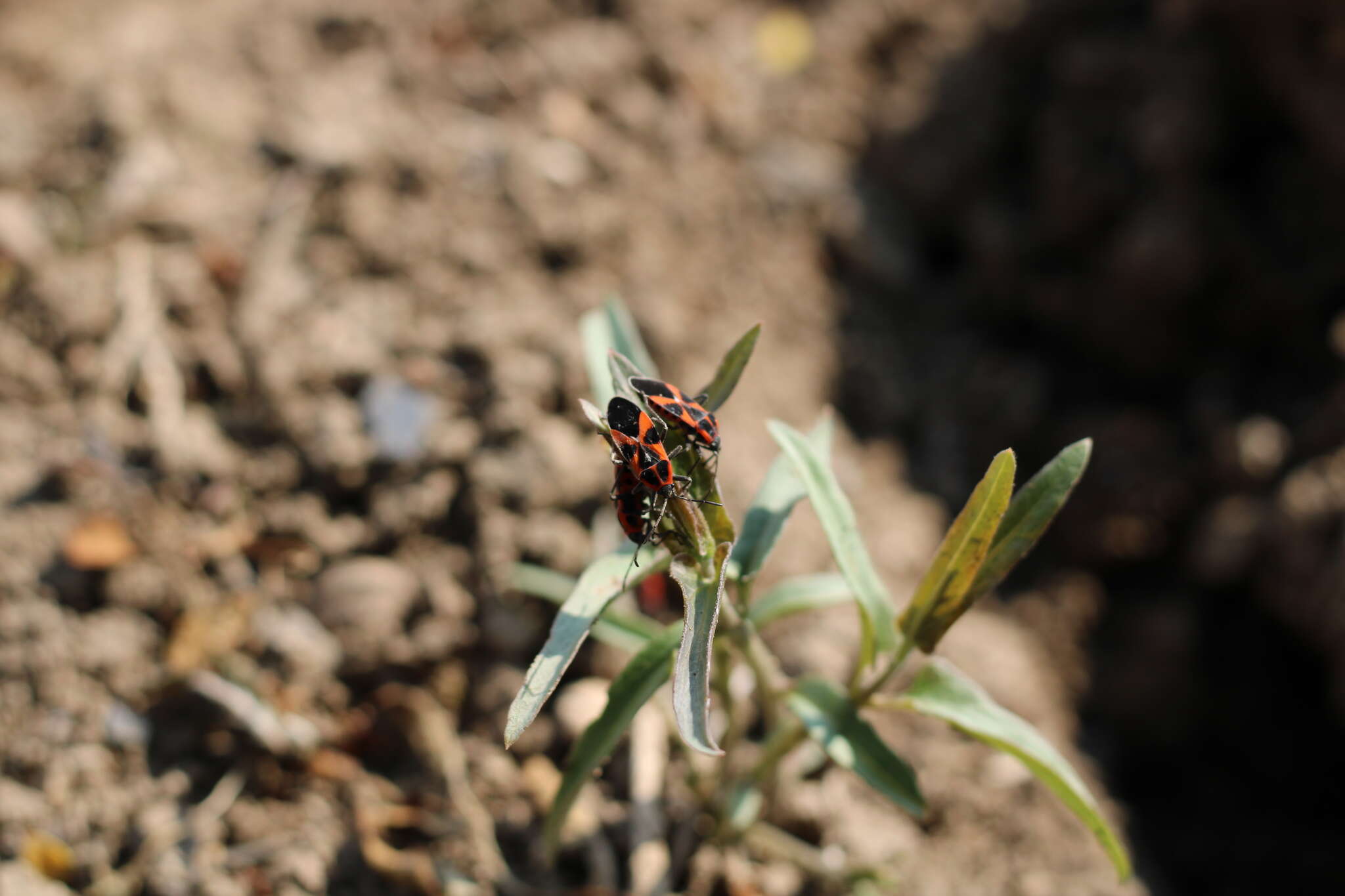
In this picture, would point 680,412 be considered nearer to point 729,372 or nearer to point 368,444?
point 729,372

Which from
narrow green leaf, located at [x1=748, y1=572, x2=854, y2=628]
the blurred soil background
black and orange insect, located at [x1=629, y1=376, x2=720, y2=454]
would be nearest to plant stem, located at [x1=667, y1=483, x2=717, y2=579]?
black and orange insect, located at [x1=629, y1=376, x2=720, y2=454]

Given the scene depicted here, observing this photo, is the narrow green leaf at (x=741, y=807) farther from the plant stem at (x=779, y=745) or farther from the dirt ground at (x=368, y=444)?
the dirt ground at (x=368, y=444)

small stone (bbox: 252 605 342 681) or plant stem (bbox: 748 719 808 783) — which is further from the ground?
plant stem (bbox: 748 719 808 783)

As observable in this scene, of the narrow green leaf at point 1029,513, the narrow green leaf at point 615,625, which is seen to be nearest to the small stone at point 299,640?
the narrow green leaf at point 615,625

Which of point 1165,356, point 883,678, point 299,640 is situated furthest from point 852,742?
point 1165,356

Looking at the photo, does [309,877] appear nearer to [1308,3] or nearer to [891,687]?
[891,687]

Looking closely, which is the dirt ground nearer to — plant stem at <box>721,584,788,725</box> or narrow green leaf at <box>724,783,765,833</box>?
narrow green leaf at <box>724,783,765,833</box>

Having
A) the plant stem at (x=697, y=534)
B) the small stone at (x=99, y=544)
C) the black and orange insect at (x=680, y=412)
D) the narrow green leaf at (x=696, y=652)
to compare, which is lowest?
the small stone at (x=99, y=544)

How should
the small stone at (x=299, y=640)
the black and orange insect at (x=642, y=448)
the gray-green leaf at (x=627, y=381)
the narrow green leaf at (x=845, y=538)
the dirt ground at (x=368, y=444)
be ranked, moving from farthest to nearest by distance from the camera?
the small stone at (x=299, y=640) < the dirt ground at (x=368, y=444) < the narrow green leaf at (x=845, y=538) < the gray-green leaf at (x=627, y=381) < the black and orange insect at (x=642, y=448)
